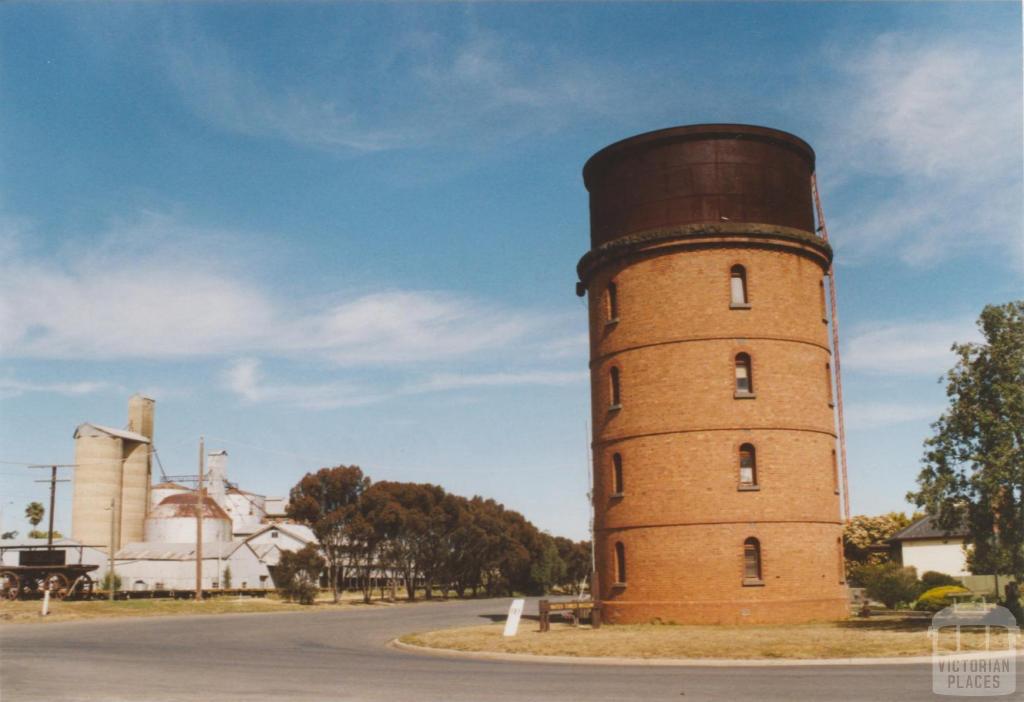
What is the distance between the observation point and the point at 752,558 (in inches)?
1065

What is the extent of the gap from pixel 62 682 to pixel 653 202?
20.5 m

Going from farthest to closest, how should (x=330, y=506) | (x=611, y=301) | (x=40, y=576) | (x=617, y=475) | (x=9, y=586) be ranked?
(x=330, y=506), (x=40, y=576), (x=9, y=586), (x=611, y=301), (x=617, y=475)

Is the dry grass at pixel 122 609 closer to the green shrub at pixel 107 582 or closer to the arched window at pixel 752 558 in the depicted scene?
the green shrub at pixel 107 582

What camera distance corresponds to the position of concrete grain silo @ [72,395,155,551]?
71.4 metres

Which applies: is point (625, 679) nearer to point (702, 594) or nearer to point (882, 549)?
point (702, 594)

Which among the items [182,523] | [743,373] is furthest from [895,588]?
[182,523]

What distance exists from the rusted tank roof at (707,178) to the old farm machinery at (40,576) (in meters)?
35.2

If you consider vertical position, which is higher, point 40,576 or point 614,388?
point 614,388

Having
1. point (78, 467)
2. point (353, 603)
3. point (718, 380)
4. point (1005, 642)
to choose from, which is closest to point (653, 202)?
point (718, 380)

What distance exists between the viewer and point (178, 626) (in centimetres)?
3241

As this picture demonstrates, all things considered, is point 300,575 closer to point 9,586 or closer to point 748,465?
point 9,586

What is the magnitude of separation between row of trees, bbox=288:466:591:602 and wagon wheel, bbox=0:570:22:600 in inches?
608

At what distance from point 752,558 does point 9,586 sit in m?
39.9

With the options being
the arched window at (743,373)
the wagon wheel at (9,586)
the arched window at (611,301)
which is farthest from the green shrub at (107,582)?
the arched window at (743,373)
